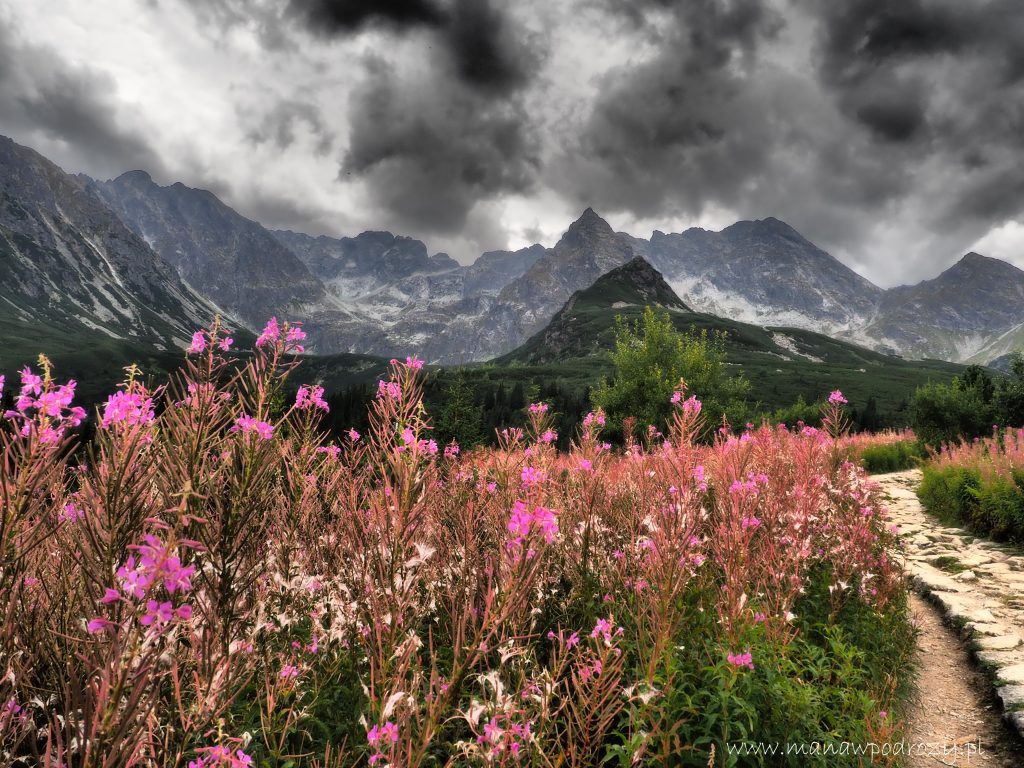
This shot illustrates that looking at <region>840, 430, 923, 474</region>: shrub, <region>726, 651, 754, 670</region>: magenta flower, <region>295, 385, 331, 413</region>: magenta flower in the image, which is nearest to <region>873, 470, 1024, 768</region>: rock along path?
<region>726, 651, 754, 670</region>: magenta flower

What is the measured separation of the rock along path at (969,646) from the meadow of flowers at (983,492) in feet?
1.42

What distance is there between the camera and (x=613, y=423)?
21344 millimetres

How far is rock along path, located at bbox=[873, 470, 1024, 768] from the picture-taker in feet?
12.3

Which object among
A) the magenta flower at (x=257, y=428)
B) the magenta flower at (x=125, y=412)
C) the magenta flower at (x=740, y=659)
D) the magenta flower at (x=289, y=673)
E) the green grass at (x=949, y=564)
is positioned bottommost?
the green grass at (x=949, y=564)

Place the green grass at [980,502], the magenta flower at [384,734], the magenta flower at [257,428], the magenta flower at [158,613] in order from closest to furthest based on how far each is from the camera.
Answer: the magenta flower at [158,613]
the magenta flower at [384,734]
the magenta flower at [257,428]
the green grass at [980,502]

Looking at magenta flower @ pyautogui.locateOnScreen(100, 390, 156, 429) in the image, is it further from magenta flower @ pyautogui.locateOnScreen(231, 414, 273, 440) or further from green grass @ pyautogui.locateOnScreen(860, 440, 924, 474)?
green grass @ pyautogui.locateOnScreen(860, 440, 924, 474)

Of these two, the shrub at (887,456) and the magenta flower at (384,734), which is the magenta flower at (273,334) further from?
the shrub at (887,456)

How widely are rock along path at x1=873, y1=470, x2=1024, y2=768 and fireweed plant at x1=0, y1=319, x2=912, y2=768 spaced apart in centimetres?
38

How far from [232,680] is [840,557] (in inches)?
243

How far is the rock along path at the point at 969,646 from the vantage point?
375cm

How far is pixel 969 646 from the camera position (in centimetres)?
486

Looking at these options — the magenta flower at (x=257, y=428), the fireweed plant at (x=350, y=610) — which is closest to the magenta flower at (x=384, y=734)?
the fireweed plant at (x=350, y=610)

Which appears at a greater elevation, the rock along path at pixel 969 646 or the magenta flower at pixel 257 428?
the magenta flower at pixel 257 428

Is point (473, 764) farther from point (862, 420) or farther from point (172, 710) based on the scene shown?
point (862, 420)
